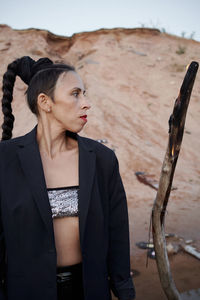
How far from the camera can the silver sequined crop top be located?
142cm

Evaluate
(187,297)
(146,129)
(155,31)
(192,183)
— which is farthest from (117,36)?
Result: (187,297)

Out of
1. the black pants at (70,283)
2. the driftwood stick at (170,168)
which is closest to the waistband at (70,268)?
the black pants at (70,283)

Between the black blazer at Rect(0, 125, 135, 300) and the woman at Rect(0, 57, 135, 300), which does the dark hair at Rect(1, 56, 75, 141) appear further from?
the black blazer at Rect(0, 125, 135, 300)

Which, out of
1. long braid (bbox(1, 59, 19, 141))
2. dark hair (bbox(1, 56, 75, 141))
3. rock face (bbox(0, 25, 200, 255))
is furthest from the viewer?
rock face (bbox(0, 25, 200, 255))

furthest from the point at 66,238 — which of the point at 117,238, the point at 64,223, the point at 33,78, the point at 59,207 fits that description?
the point at 33,78

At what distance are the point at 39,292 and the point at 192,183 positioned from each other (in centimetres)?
722

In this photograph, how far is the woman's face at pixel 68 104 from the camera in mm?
1504

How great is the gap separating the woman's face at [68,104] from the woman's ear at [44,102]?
3 cm

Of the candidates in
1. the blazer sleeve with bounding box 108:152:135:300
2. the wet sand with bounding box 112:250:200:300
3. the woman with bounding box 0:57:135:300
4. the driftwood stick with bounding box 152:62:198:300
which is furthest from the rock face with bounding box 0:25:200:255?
the woman with bounding box 0:57:135:300

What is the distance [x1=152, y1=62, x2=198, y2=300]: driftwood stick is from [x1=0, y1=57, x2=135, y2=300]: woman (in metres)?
0.32

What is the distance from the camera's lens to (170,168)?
1.63m

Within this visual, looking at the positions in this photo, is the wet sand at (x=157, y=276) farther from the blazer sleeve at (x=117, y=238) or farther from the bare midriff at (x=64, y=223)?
the bare midriff at (x=64, y=223)

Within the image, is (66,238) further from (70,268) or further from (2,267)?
(2,267)

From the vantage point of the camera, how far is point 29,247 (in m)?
1.36
